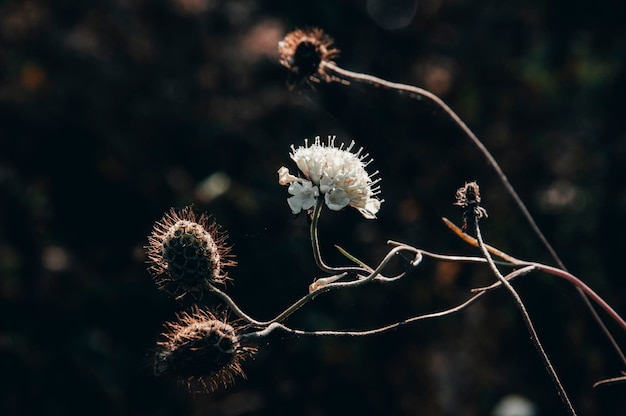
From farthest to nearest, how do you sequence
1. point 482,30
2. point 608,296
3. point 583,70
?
1. point 482,30
2. point 583,70
3. point 608,296

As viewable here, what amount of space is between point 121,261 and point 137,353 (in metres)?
0.55

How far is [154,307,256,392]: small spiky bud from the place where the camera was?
1450 mm

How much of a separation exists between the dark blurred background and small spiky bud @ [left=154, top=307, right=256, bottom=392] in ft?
6.07

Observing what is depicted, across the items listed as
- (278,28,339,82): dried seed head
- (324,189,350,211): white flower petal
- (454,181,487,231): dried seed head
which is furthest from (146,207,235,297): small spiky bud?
(278,28,339,82): dried seed head

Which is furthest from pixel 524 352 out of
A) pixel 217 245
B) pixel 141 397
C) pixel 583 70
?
pixel 217 245

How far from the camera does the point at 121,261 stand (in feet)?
13.0

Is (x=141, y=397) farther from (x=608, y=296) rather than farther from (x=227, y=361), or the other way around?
(x=608, y=296)

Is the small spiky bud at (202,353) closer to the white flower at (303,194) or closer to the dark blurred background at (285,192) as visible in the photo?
the white flower at (303,194)

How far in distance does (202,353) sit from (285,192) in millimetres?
2603

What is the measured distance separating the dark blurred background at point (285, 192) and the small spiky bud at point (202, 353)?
6.07 feet

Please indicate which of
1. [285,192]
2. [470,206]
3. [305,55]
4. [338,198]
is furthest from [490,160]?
[285,192]

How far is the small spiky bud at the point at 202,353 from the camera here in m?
1.45

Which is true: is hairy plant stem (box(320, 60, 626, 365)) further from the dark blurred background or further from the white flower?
the dark blurred background

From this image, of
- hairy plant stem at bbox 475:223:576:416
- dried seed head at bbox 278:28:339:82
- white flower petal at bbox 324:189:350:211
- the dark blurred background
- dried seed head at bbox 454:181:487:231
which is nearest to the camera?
hairy plant stem at bbox 475:223:576:416
